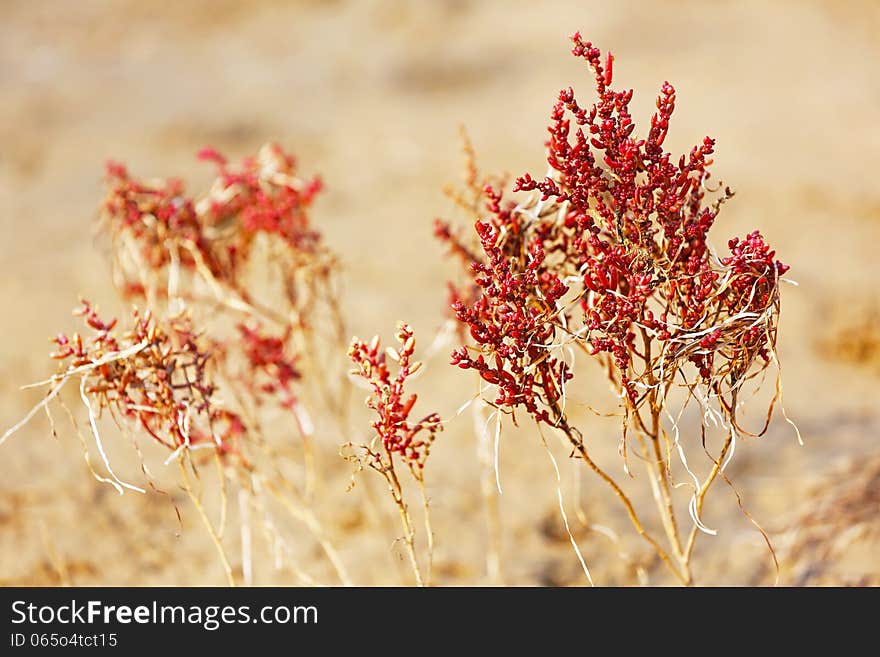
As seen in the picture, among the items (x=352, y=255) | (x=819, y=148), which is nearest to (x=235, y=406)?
(x=352, y=255)

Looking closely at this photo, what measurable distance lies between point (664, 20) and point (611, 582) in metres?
7.05

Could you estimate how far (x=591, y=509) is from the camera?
10.9 feet

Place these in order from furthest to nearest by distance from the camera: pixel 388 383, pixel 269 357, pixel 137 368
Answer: pixel 269 357 → pixel 137 368 → pixel 388 383

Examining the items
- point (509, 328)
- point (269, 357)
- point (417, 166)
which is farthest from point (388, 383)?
point (417, 166)

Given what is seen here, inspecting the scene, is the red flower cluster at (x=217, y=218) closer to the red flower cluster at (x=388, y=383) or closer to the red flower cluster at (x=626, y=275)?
the red flower cluster at (x=388, y=383)

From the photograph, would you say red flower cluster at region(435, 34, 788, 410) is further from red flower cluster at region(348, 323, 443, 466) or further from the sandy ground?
the sandy ground

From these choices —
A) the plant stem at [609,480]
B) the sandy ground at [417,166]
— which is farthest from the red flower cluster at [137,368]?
the sandy ground at [417,166]

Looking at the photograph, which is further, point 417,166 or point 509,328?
point 417,166

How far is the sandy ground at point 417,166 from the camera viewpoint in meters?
3.30

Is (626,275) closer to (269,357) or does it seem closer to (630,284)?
(630,284)

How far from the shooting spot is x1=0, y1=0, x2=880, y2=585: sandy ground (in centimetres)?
330

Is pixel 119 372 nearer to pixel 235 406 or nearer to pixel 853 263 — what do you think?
pixel 235 406

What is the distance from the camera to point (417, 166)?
23.4 feet
